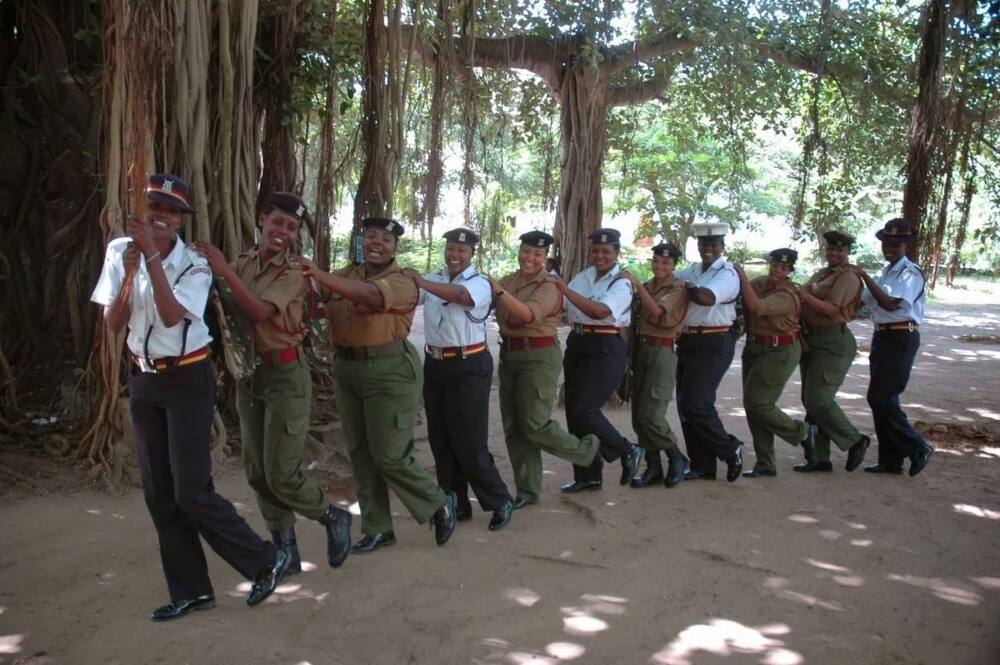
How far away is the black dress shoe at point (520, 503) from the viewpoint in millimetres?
4734

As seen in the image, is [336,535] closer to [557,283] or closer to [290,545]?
[290,545]

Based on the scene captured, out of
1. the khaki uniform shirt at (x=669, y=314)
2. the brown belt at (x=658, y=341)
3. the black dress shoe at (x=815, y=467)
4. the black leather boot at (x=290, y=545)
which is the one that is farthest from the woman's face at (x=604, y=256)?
the black leather boot at (x=290, y=545)

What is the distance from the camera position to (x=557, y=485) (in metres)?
5.28

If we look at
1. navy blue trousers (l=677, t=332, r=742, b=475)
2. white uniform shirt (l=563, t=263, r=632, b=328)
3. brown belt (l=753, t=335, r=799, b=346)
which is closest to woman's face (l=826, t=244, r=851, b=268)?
brown belt (l=753, t=335, r=799, b=346)

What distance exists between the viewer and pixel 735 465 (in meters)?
5.31

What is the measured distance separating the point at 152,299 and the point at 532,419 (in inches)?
88.0

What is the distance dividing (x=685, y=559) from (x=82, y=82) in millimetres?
4675

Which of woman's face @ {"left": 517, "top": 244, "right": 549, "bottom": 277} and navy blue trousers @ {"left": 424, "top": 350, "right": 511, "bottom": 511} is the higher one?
woman's face @ {"left": 517, "top": 244, "right": 549, "bottom": 277}

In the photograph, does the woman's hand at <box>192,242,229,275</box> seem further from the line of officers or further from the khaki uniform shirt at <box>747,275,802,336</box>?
the khaki uniform shirt at <box>747,275,802,336</box>

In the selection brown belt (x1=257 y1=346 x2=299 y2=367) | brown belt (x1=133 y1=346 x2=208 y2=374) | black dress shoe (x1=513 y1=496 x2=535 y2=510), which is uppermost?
brown belt (x1=133 y1=346 x2=208 y2=374)

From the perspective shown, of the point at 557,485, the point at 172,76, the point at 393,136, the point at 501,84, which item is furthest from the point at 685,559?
the point at 501,84

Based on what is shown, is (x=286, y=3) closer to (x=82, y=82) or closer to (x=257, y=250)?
(x=82, y=82)

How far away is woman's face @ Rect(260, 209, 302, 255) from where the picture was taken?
350 centimetres

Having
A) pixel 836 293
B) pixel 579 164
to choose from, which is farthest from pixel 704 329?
pixel 579 164
